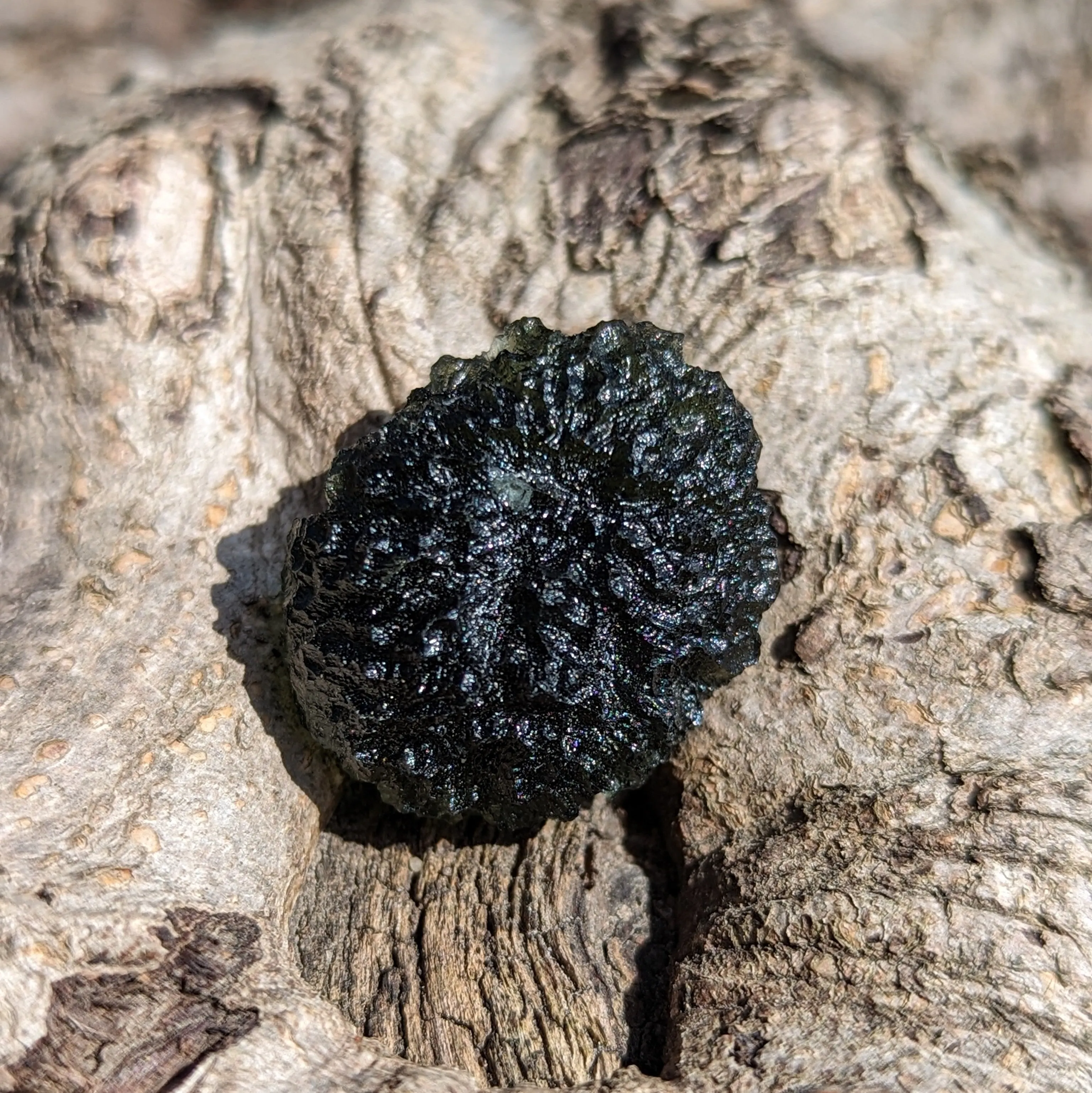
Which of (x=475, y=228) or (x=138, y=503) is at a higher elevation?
(x=475, y=228)

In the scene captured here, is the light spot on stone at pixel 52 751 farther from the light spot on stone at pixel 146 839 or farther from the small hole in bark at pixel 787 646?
the small hole in bark at pixel 787 646

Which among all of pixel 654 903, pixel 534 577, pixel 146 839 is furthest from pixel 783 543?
pixel 146 839

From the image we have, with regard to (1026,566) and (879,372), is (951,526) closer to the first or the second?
(1026,566)

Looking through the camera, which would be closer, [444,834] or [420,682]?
[420,682]

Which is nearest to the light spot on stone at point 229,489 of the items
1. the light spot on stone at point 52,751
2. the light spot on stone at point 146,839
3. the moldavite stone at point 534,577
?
the moldavite stone at point 534,577

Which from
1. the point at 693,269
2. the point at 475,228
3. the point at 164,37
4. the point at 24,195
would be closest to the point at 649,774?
the point at 693,269

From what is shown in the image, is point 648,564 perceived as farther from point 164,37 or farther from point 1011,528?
point 164,37

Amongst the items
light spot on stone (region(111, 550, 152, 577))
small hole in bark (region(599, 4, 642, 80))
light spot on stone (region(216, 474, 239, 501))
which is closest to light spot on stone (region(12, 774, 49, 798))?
light spot on stone (region(111, 550, 152, 577))

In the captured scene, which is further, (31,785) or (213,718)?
(213,718)
